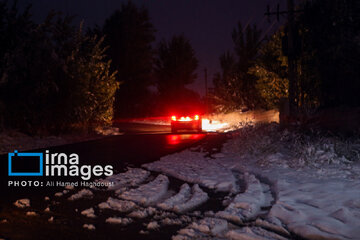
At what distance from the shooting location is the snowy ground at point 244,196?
473cm

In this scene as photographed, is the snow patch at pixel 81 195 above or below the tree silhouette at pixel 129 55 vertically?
below

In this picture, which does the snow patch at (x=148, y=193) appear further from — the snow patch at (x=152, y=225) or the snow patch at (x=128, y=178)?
the snow patch at (x=152, y=225)

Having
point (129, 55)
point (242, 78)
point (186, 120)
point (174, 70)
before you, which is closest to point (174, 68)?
point (174, 70)

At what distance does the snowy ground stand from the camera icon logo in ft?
7.65

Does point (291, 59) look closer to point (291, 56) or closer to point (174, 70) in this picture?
point (291, 56)

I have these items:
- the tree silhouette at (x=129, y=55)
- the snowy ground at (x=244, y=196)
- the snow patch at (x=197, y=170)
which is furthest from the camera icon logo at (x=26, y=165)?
the tree silhouette at (x=129, y=55)

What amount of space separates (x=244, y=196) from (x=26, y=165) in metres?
6.39

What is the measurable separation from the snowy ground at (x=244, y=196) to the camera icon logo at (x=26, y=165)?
91.8 inches

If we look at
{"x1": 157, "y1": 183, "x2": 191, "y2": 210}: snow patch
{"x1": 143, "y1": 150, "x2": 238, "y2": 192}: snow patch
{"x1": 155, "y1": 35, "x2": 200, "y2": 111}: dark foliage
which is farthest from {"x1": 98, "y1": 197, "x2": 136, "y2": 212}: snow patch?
{"x1": 155, "y1": 35, "x2": 200, "y2": 111}: dark foliage

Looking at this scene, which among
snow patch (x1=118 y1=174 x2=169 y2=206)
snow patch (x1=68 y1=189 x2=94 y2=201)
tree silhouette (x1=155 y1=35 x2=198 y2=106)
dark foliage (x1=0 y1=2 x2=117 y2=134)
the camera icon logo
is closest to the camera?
snow patch (x1=118 y1=174 x2=169 y2=206)

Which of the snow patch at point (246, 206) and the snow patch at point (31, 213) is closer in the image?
the snow patch at point (246, 206)

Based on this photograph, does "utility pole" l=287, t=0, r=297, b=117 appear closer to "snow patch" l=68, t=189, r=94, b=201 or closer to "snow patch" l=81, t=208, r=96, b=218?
"snow patch" l=68, t=189, r=94, b=201

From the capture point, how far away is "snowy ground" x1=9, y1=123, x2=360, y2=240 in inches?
186

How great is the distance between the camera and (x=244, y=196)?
251 inches
